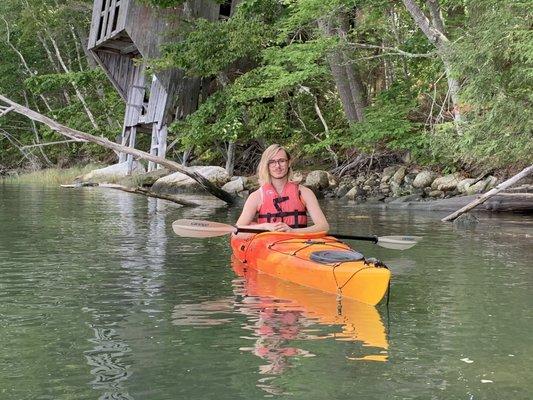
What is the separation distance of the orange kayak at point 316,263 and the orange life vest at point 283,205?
0.83 feet

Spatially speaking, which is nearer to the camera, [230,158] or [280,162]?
[280,162]

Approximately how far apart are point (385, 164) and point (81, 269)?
40.9 feet

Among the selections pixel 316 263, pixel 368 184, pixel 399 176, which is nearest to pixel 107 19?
pixel 368 184

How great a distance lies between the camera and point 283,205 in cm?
726

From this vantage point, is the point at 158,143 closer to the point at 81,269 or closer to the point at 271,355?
the point at 81,269

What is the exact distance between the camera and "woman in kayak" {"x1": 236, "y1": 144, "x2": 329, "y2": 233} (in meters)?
7.12

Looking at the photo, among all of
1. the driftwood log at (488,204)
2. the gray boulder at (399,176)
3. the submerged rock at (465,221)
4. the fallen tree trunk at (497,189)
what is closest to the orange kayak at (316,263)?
the fallen tree trunk at (497,189)

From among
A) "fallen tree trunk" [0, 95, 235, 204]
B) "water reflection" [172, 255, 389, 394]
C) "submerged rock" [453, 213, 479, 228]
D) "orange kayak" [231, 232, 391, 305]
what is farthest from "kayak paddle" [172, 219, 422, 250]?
"fallen tree trunk" [0, 95, 235, 204]

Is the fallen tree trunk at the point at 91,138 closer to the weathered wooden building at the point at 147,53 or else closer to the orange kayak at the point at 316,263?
the orange kayak at the point at 316,263

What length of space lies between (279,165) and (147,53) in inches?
652

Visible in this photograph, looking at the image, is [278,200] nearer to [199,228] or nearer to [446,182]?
[199,228]

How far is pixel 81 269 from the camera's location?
7391 mm

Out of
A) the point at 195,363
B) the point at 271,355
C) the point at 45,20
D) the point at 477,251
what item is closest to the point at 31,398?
the point at 195,363

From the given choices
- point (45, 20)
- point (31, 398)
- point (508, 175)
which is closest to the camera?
point (31, 398)
